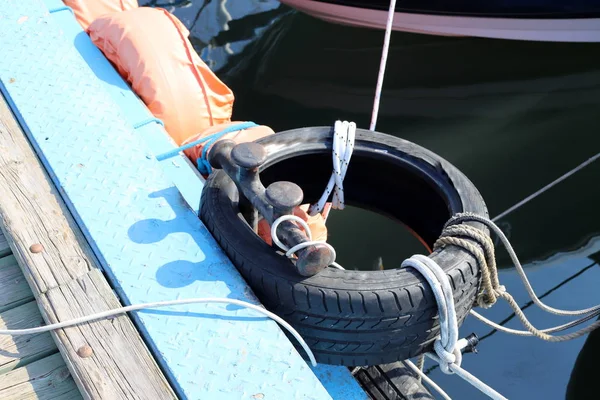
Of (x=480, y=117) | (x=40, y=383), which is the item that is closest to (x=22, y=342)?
(x=40, y=383)

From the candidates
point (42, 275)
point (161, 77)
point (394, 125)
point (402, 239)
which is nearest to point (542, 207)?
point (402, 239)

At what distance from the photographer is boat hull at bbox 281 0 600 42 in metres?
4.64

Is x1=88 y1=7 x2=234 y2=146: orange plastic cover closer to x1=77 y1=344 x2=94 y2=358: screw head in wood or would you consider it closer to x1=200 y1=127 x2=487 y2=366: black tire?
x1=200 y1=127 x2=487 y2=366: black tire

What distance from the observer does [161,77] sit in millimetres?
2805

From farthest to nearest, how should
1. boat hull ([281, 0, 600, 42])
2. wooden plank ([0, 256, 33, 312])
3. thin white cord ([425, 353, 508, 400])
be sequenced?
boat hull ([281, 0, 600, 42]) → wooden plank ([0, 256, 33, 312]) → thin white cord ([425, 353, 508, 400])

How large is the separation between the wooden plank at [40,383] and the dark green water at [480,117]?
188cm

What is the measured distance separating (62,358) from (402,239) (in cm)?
230

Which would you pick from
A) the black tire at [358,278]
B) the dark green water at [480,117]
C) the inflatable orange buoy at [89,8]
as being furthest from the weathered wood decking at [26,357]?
the dark green water at [480,117]

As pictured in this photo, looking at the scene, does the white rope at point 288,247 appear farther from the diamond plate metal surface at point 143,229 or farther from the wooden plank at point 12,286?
the wooden plank at point 12,286

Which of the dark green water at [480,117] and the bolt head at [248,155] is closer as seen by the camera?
the bolt head at [248,155]

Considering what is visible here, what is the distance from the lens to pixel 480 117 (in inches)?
180

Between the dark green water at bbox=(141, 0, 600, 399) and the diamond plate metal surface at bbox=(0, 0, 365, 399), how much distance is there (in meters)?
1.58

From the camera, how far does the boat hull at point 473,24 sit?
15.2 ft

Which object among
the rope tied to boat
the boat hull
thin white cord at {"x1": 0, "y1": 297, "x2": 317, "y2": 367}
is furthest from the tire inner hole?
the boat hull
